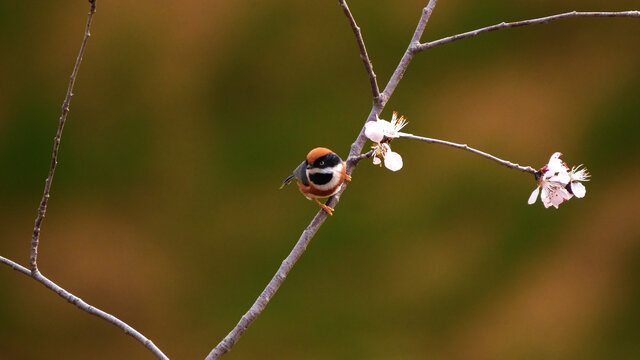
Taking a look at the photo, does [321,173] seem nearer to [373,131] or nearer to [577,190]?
[373,131]

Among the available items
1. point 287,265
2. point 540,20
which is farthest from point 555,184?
point 287,265

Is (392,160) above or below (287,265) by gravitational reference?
above

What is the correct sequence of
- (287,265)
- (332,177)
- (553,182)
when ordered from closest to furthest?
1. (287,265)
2. (553,182)
3. (332,177)

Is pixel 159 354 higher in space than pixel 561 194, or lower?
lower

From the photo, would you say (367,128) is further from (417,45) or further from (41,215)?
(41,215)

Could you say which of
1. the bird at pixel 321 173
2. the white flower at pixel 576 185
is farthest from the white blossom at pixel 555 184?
the bird at pixel 321 173

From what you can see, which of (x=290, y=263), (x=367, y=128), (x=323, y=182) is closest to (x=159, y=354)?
(x=290, y=263)

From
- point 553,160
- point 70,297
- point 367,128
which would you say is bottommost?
point 70,297
